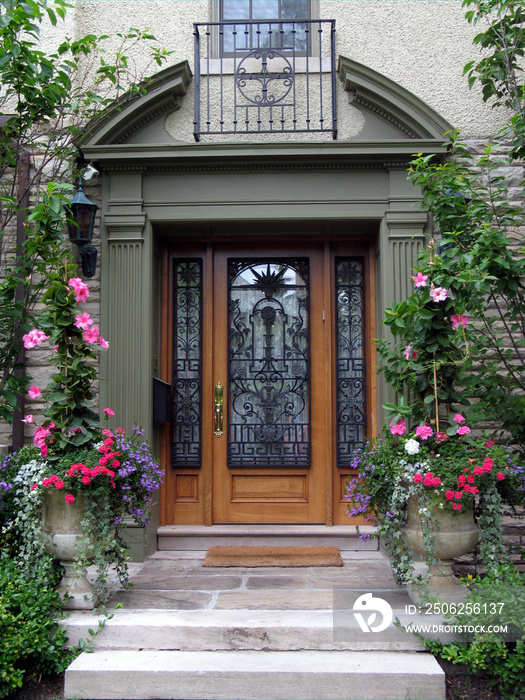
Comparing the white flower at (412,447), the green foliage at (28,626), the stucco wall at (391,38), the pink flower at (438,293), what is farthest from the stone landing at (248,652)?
the stucco wall at (391,38)

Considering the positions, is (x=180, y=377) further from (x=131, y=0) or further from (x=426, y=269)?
(x=131, y=0)

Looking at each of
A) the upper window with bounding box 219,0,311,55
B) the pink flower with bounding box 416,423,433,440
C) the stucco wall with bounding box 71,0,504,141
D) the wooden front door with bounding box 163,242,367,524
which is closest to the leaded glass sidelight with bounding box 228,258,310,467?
the wooden front door with bounding box 163,242,367,524

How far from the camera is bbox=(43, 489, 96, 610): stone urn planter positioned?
11.3 feet

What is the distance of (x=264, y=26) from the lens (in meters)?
5.05

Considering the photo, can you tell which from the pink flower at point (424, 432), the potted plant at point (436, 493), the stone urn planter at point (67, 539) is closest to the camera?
the potted plant at point (436, 493)

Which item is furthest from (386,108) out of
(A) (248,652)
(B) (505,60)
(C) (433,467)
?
(A) (248,652)

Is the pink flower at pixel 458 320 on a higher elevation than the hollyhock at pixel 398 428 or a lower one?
higher

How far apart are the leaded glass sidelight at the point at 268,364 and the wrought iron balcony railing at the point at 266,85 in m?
1.08

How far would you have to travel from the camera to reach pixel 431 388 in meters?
3.90

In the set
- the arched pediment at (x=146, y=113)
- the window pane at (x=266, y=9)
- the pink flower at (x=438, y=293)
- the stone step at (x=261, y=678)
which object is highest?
the window pane at (x=266, y=9)

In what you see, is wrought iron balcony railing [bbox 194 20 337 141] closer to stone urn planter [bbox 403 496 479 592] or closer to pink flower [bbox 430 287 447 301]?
pink flower [bbox 430 287 447 301]

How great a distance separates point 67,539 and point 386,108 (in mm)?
3752

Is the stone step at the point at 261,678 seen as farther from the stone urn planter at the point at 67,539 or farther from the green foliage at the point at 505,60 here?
the green foliage at the point at 505,60

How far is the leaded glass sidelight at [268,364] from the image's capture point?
4988 millimetres
